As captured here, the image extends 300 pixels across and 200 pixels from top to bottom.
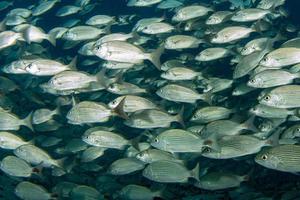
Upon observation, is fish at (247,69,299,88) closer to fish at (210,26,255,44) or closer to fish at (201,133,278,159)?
fish at (201,133,278,159)

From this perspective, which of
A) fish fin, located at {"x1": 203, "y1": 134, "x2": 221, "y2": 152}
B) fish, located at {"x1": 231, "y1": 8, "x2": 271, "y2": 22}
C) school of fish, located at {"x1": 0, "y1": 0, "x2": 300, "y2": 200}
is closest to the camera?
fish fin, located at {"x1": 203, "y1": 134, "x2": 221, "y2": 152}

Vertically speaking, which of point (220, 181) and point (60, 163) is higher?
point (220, 181)

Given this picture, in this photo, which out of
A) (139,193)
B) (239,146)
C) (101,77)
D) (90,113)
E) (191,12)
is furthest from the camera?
(191,12)

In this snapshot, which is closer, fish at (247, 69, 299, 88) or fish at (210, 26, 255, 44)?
fish at (247, 69, 299, 88)

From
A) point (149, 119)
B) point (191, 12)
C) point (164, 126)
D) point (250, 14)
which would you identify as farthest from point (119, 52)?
point (250, 14)

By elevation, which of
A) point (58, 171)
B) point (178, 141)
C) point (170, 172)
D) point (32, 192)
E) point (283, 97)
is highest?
point (283, 97)

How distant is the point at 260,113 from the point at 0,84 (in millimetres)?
5663

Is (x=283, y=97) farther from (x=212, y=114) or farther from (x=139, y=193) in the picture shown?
(x=139, y=193)

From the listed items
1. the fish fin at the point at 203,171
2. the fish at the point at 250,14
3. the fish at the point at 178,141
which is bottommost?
the fish fin at the point at 203,171

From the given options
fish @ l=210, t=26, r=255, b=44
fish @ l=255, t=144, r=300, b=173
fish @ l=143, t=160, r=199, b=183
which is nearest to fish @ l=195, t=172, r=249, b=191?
fish @ l=143, t=160, r=199, b=183

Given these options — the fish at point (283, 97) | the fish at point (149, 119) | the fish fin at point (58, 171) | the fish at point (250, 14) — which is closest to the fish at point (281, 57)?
the fish at point (283, 97)

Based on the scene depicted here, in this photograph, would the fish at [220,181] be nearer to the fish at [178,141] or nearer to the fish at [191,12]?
the fish at [178,141]

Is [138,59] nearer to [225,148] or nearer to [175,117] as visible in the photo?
[175,117]

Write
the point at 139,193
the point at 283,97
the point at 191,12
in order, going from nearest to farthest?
the point at 283,97, the point at 139,193, the point at 191,12
